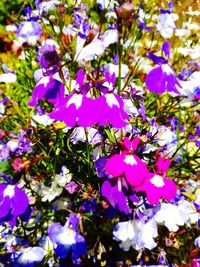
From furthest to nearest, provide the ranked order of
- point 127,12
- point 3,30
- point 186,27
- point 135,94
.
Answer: point 3,30 → point 186,27 → point 135,94 → point 127,12

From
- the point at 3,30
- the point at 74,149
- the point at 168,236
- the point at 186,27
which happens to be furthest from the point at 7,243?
the point at 3,30

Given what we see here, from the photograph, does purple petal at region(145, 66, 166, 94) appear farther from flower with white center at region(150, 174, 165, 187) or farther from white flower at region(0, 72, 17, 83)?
white flower at region(0, 72, 17, 83)

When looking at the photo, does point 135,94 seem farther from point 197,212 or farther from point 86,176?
point 197,212

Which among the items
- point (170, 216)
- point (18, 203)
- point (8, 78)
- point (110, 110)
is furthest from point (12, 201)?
point (8, 78)

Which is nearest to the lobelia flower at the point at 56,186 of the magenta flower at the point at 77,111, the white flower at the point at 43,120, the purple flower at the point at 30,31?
the white flower at the point at 43,120

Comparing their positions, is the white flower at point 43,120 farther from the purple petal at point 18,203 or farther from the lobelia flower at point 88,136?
the purple petal at point 18,203

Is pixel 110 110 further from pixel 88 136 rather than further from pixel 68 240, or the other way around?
pixel 68 240
